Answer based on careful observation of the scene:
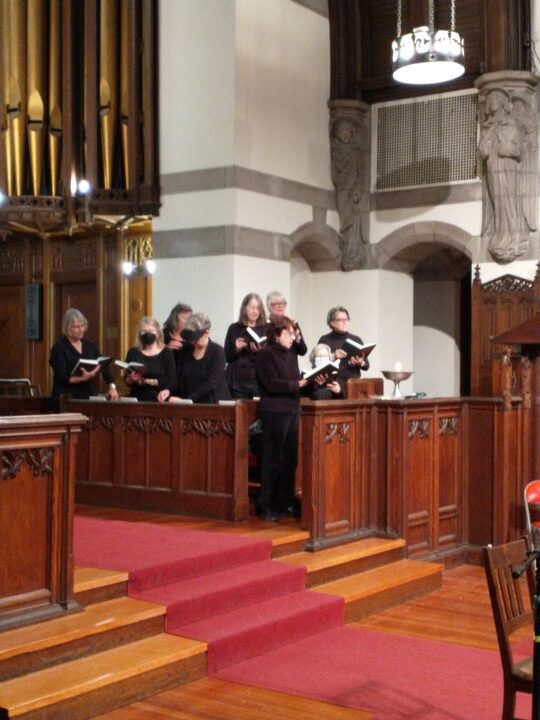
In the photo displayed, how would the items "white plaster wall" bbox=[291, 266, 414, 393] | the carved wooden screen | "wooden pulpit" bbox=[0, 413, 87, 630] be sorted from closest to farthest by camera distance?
"wooden pulpit" bbox=[0, 413, 87, 630] → the carved wooden screen → "white plaster wall" bbox=[291, 266, 414, 393]

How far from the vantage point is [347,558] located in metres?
6.83

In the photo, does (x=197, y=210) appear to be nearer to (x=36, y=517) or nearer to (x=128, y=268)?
(x=128, y=268)

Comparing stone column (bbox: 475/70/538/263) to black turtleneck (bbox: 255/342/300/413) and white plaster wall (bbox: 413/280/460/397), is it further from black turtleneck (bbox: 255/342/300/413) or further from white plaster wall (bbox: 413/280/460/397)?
black turtleneck (bbox: 255/342/300/413)

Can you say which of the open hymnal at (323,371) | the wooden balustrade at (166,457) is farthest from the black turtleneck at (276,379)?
the wooden balustrade at (166,457)

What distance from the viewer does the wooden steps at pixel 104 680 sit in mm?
4398

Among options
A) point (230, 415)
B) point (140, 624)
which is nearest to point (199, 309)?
point (230, 415)

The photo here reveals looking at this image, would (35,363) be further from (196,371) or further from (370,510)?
(370,510)

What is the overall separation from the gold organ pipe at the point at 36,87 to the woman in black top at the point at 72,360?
8.45 feet

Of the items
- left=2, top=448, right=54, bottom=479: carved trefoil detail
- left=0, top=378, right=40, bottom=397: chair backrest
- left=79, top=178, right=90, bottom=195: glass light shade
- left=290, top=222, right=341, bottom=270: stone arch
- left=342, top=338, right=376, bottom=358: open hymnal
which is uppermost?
left=79, top=178, right=90, bottom=195: glass light shade

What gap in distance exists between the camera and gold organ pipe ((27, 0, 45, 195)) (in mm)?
10344

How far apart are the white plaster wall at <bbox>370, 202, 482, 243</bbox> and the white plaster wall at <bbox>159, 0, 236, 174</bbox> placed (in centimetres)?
210

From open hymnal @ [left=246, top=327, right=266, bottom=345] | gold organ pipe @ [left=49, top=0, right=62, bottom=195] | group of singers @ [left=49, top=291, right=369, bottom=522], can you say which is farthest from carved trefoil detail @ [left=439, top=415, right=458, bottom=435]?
gold organ pipe @ [left=49, top=0, right=62, bottom=195]

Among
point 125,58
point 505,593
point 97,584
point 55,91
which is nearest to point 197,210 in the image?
point 125,58

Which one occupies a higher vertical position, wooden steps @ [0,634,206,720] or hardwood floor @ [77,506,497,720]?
wooden steps @ [0,634,206,720]
